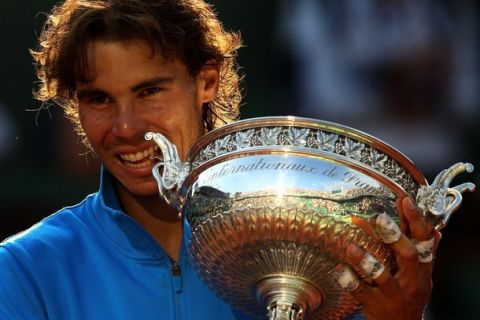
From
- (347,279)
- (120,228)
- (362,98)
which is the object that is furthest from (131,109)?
(362,98)

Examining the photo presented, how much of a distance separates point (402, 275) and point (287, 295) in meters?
0.23

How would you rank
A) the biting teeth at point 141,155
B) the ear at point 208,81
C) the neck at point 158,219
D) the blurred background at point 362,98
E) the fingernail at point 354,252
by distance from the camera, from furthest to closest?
1. the blurred background at point 362,98
2. the ear at point 208,81
3. the neck at point 158,219
4. the biting teeth at point 141,155
5. the fingernail at point 354,252

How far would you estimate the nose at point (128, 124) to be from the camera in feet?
9.69

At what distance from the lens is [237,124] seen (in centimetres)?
261

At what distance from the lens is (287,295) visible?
2.62 meters

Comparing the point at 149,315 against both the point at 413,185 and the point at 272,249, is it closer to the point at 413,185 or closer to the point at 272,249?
the point at 272,249

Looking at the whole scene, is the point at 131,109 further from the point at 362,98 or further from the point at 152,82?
the point at 362,98

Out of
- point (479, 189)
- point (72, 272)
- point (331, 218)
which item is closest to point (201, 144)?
point (331, 218)

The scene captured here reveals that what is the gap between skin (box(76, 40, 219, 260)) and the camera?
2990 millimetres

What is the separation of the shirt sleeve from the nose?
362mm

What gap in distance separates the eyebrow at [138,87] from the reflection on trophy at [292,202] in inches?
13.9

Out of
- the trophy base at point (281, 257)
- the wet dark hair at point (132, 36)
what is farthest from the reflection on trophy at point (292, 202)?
the wet dark hair at point (132, 36)

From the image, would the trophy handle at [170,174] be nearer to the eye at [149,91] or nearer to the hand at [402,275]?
the eye at [149,91]

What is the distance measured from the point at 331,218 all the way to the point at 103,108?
0.74 meters
